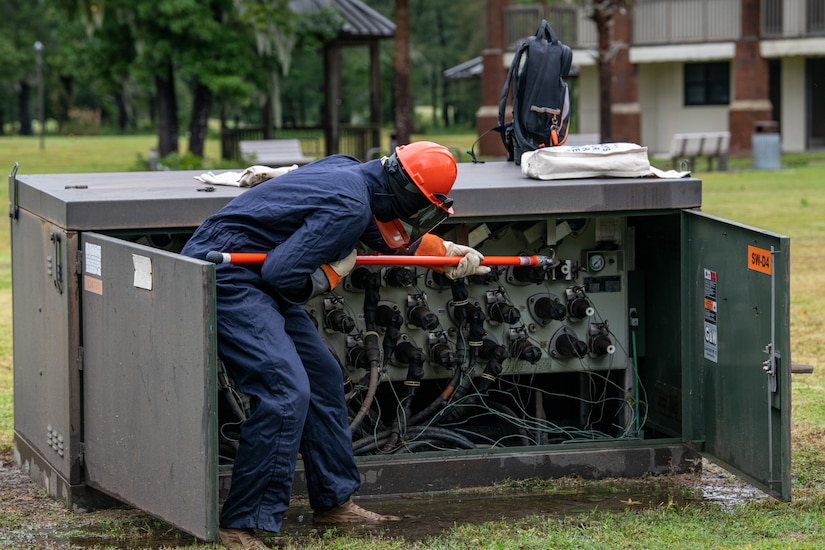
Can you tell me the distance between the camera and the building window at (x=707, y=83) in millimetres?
37750

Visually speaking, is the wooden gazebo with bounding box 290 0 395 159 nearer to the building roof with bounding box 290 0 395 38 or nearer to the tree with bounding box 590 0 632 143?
the building roof with bounding box 290 0 395 38

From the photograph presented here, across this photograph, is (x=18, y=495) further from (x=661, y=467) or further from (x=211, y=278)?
(x=661, y=467)

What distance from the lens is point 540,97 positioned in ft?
24.5

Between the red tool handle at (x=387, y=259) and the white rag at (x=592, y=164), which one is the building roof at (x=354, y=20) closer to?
the white rag at (x=592, y=164)

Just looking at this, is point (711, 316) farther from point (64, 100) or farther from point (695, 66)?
point (64, 100)

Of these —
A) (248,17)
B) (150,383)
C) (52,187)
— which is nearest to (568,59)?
(52,187)

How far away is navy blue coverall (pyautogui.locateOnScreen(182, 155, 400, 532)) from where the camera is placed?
205 inches

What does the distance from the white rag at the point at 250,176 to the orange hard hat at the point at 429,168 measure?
27.2 inches

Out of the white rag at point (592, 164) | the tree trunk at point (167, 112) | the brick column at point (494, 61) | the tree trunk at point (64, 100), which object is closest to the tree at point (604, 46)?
the brick column at point (494, 61)

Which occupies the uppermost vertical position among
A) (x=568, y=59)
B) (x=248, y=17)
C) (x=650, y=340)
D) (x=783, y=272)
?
(x=248, y=17)

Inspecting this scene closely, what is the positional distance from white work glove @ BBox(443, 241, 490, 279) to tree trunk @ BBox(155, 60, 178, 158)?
77.7ft

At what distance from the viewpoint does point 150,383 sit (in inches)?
209

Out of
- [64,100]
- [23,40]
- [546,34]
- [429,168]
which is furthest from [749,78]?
[64,100]

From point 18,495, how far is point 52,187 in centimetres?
152
